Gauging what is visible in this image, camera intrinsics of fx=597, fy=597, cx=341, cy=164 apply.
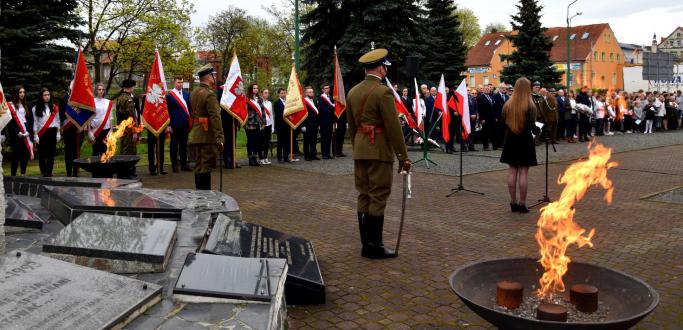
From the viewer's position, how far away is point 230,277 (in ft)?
13.1

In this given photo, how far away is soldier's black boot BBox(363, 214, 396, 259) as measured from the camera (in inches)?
249

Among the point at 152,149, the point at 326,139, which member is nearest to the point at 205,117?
the point at 152,149

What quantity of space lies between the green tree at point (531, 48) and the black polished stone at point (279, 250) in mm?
37335

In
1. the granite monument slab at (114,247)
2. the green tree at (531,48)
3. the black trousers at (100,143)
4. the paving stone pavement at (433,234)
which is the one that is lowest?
the paving stone pavement at (433,234)

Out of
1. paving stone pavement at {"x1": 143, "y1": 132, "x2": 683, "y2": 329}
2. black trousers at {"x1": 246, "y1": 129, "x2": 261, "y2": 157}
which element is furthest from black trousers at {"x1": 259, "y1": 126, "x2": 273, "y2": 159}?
paving stone pavement at {"x1": 143, "y1": 132, "x2": 683, "y2": 329}

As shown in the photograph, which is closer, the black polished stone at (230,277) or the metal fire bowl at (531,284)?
the metal fire bowl at (531,284)

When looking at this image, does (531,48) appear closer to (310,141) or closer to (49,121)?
(310,141)

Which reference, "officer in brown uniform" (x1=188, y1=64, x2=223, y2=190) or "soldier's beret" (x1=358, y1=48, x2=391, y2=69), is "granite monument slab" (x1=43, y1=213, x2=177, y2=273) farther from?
"officer in brown uniform" (x1=188, y1=64, x2=223, y2=190)

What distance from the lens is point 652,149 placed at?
19625mm

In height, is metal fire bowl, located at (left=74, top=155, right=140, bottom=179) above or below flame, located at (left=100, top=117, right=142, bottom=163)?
below

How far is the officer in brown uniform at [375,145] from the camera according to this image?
6129 millimetres

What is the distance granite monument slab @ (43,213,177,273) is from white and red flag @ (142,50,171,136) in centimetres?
827

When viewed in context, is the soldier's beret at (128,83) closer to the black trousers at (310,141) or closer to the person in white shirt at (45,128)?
the person in white shirt at (45,128)

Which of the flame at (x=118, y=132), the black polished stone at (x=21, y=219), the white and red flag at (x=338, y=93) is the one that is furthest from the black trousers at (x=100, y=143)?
the black polished stone at (x=21, y=219)
